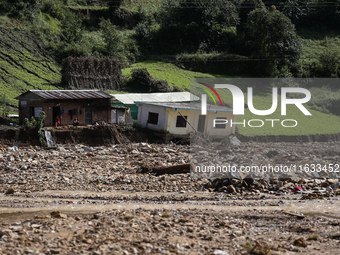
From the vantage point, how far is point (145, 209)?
12359mm

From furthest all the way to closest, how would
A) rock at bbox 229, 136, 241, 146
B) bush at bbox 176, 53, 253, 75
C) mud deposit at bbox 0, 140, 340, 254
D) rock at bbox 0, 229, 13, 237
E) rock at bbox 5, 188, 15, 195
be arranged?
bush at bbox 176, 53, 253, 75 → rock at bbox 229, 136, 241, 146 → rock at bbox 5, 188, 15, 195 → rock at bbox 0, 229, 13, 237 → mud deposit at bbox 0, 140, 340, 254

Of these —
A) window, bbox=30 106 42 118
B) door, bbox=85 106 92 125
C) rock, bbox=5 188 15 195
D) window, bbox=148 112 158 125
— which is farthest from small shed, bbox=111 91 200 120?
rock, bbox=5 188 15 195

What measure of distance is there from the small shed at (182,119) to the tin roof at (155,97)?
203 cm

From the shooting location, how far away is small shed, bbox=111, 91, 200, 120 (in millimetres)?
30406

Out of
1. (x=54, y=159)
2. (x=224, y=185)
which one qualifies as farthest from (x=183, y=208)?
(x=54, y=159)

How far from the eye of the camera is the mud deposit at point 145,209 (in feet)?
29.5

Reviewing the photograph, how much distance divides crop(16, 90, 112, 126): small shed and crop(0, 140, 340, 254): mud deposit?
3862 millimetres

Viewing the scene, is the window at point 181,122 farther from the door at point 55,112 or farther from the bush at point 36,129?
the bush at point 36,129

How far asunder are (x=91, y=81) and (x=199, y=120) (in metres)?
12.3

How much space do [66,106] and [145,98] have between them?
7.47 meters

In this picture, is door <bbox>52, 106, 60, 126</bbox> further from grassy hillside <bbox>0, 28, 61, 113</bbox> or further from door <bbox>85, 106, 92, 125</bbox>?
grassy hillside <bbox>0, 28, 61, 113</bbox>

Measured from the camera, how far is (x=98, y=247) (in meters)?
8.64

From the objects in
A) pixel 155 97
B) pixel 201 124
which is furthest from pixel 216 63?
pixel 201 124

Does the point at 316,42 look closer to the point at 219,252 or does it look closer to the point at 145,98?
the point at 145,98
